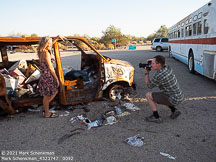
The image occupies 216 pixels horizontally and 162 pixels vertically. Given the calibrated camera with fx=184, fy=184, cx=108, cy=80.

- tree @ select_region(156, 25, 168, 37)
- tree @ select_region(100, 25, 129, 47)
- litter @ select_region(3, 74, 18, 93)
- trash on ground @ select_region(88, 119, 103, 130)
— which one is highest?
tree @ select_region(156, 25, 168, 37)

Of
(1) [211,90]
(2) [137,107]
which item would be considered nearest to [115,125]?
(2) [137,107]

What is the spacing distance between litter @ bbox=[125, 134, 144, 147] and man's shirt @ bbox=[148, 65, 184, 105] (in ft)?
3.66

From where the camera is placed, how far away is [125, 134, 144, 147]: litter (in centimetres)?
332

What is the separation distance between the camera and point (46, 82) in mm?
4258

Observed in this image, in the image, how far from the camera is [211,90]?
21.0 ft

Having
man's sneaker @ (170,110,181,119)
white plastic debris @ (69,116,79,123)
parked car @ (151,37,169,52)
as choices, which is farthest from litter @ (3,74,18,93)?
parked car @ (151,37,169,52)

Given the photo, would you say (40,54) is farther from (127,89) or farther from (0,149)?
(127,89)

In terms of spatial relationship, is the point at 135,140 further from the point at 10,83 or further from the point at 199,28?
the point at 199,28

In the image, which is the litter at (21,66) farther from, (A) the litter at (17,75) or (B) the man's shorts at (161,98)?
(B) the man's shorts at (161,98)

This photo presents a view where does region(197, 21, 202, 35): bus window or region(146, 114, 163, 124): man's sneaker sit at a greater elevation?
region(197, 21, 202, 35): bus window

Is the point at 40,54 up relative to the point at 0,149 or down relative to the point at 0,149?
up

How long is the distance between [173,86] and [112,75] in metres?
1.84

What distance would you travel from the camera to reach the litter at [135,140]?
131 inches

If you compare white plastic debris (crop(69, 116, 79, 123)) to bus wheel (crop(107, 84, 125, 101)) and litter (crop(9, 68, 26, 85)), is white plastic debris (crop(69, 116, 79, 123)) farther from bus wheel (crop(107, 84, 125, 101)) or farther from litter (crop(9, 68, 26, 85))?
litter (crop(9, 68, 26, 85))
